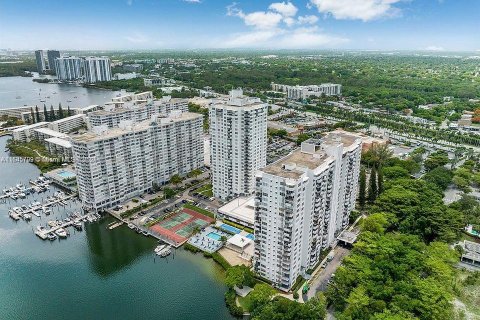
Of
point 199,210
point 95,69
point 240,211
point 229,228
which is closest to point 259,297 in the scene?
point 229,228

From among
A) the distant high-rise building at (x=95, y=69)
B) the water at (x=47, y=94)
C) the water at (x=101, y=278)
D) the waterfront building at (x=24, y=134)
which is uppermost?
the distant high-rise building at (x=95, y=69)

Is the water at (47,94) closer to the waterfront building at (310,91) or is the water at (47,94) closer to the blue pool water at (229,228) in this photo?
the waterfront building at (310,91)

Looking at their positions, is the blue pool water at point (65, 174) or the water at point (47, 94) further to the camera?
the water at point (47, 94)

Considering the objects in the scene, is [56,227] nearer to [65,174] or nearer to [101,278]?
[101,278]

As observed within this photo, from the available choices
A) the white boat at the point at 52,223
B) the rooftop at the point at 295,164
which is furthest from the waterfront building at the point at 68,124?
the rooftop at the point at 295,164

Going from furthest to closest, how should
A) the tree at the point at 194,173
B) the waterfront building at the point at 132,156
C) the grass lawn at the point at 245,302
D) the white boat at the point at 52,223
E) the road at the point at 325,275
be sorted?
the tree at the point at 194,173
the waterfront building at the point at 132,156
the white boat at the point at 52,223
the road at the point at 325,275
the grass lawn at the point at 245,302

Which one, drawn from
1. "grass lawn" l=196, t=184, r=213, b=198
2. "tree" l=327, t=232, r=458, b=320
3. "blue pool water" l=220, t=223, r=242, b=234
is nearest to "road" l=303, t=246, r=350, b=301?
"tree" l=327, t=232, r=458, b=320

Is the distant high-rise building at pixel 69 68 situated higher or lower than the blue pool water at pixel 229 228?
higher

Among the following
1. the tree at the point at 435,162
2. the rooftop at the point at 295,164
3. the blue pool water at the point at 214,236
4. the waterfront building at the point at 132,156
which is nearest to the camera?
the rooftop at the point at 295,164
